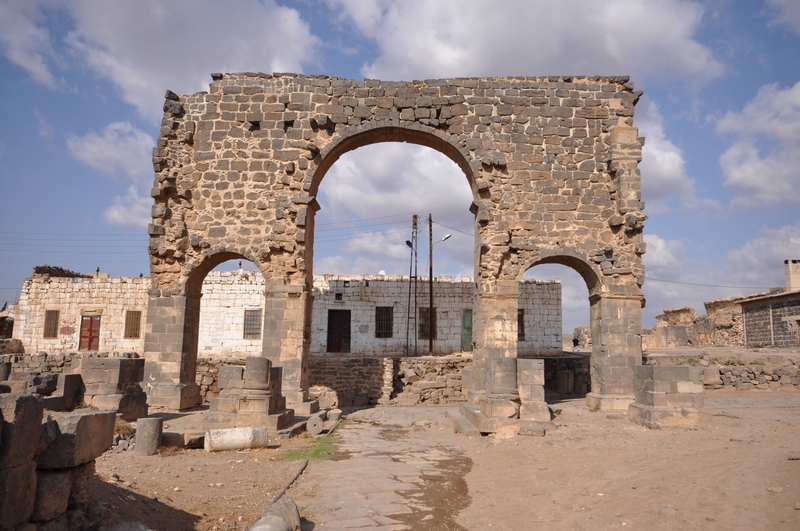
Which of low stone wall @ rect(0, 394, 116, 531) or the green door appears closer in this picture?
low stone wall @ rect(0, 394, 116, 531)

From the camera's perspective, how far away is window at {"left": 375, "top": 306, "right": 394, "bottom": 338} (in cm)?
2538

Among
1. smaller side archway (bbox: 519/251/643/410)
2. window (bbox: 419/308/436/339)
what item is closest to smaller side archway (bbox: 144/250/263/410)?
smaller side archway (bbox: 519/251/643/410)

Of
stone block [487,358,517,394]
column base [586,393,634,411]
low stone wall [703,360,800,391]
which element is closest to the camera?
stone block [487,358,517,394]

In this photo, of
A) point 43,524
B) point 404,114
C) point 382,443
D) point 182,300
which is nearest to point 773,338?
point 404,114

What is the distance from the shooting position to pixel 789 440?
28.5 ft

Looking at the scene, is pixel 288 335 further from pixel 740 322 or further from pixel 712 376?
pixel 740 322

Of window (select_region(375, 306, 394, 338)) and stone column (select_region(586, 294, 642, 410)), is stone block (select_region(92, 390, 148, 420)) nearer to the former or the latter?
stone column (select_region(586, 294, 642, 410))

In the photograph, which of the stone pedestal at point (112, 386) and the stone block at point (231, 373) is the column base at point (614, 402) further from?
the stone pedestal at point (112, 386)

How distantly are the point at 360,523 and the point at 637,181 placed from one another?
11.3 meters

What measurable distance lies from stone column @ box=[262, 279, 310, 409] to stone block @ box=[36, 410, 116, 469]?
822cm

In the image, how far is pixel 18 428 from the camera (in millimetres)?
3469

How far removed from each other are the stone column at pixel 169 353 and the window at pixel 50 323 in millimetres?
15596

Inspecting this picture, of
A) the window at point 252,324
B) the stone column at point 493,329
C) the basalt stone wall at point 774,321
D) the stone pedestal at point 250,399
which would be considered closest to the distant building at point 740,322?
the basalt stone wall at point 774,321

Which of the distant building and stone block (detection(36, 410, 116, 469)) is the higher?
the distant building
